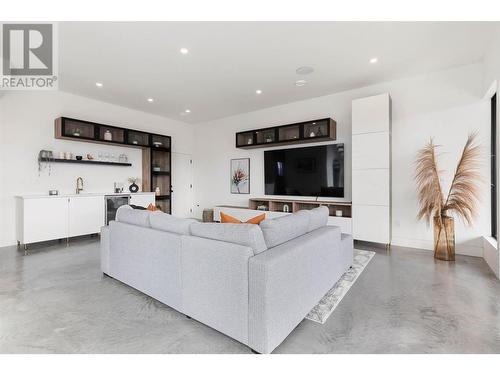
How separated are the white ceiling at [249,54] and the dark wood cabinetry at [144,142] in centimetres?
68

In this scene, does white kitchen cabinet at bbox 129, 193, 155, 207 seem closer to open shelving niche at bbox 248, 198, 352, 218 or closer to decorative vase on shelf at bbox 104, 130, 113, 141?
decorative vase on shelf at bbox 104, 130, 113, 141

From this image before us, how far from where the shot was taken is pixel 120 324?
187 centimetres

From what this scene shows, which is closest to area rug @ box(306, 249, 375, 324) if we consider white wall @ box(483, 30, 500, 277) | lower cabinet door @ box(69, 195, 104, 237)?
white wall @ box(483, 30, 500, 277)

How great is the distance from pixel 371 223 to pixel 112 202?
16.1 ft

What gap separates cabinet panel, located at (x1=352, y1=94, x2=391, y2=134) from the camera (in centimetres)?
390

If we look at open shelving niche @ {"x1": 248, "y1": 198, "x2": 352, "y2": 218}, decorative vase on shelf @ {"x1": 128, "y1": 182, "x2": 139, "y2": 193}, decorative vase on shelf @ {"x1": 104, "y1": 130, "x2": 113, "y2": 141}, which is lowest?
open shelving niche @ {"x1": 248, "y1": 198, "x2": 352, "y2": 218}

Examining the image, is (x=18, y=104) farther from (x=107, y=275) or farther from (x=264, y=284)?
(x=264, y=284)

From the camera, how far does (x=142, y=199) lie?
538cm

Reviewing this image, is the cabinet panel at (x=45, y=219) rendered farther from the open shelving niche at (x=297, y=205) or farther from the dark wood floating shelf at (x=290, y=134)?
the dark wood floating shelf at (x=290, y=134)

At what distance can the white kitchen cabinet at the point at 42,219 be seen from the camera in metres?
3.79

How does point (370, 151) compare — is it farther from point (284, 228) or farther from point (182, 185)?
point (182, 185)

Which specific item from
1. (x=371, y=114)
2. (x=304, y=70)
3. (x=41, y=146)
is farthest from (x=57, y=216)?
(x=371, y=114)

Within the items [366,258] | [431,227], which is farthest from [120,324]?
[431,227]

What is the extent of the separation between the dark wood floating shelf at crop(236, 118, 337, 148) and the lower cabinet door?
10.4 ft
